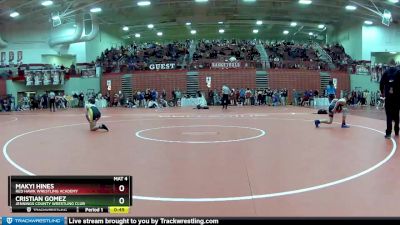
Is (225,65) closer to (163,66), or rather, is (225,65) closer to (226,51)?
(226,51)

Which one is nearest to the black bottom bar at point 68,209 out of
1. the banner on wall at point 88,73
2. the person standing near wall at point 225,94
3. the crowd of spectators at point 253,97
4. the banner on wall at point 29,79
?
the person standing near wall at point 225,94

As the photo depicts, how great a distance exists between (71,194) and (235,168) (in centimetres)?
336

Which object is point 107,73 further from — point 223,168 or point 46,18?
point 223,168

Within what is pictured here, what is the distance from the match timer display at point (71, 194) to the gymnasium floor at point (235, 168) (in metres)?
0.93

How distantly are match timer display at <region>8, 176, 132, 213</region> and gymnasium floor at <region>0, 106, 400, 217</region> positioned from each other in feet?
3.07

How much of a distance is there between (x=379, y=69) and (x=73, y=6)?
27.0 metres

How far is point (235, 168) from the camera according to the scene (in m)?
5.85

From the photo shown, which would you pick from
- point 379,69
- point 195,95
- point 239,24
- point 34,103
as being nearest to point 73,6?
point 34,103

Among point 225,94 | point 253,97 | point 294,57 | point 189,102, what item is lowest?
point 189,102

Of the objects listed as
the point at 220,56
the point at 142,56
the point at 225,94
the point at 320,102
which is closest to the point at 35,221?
the point at 225,94

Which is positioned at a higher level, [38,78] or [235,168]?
[38,78]

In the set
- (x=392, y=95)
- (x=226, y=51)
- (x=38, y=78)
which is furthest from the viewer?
(x=226, y=51)

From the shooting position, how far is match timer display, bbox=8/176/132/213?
9.17ft

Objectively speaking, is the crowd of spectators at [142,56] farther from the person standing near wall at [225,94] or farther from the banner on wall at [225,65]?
the person standing near wall at [225,94]
